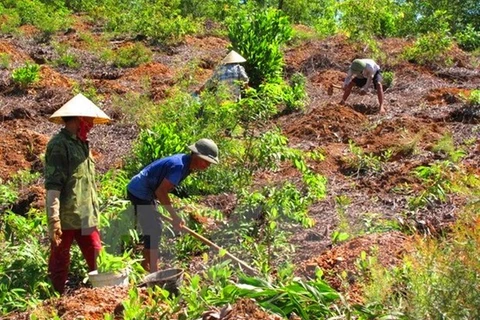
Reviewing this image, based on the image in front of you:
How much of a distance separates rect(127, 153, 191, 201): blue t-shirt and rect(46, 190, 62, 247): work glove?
33.4 inches

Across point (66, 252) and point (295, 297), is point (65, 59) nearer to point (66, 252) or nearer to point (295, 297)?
point (66, 252)

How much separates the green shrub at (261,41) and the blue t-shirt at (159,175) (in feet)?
19.5

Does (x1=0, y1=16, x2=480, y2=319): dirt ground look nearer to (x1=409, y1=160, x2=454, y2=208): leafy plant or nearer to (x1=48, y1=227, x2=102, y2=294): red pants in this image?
(x1=409, y1=160, x2=454, y2=208): leafy plant

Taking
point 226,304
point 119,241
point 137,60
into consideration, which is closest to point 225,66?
point 119,241

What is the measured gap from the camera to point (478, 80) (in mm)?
A: 12422

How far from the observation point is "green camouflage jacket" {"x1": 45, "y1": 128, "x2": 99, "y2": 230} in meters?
4.49

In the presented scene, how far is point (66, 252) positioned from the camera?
183 inches

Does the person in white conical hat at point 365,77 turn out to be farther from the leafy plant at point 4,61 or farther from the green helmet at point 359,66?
the leafy plant at point 4,61

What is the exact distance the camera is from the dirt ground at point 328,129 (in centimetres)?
461

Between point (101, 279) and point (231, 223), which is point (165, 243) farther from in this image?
point (101, 279)

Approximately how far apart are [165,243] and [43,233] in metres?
0.99

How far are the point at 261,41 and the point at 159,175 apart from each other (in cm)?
681

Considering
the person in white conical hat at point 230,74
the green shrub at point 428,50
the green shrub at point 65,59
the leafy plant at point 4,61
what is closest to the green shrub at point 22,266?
the person in white conical hat at point 230,74

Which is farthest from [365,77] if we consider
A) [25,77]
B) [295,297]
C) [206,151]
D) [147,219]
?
[295,297]
